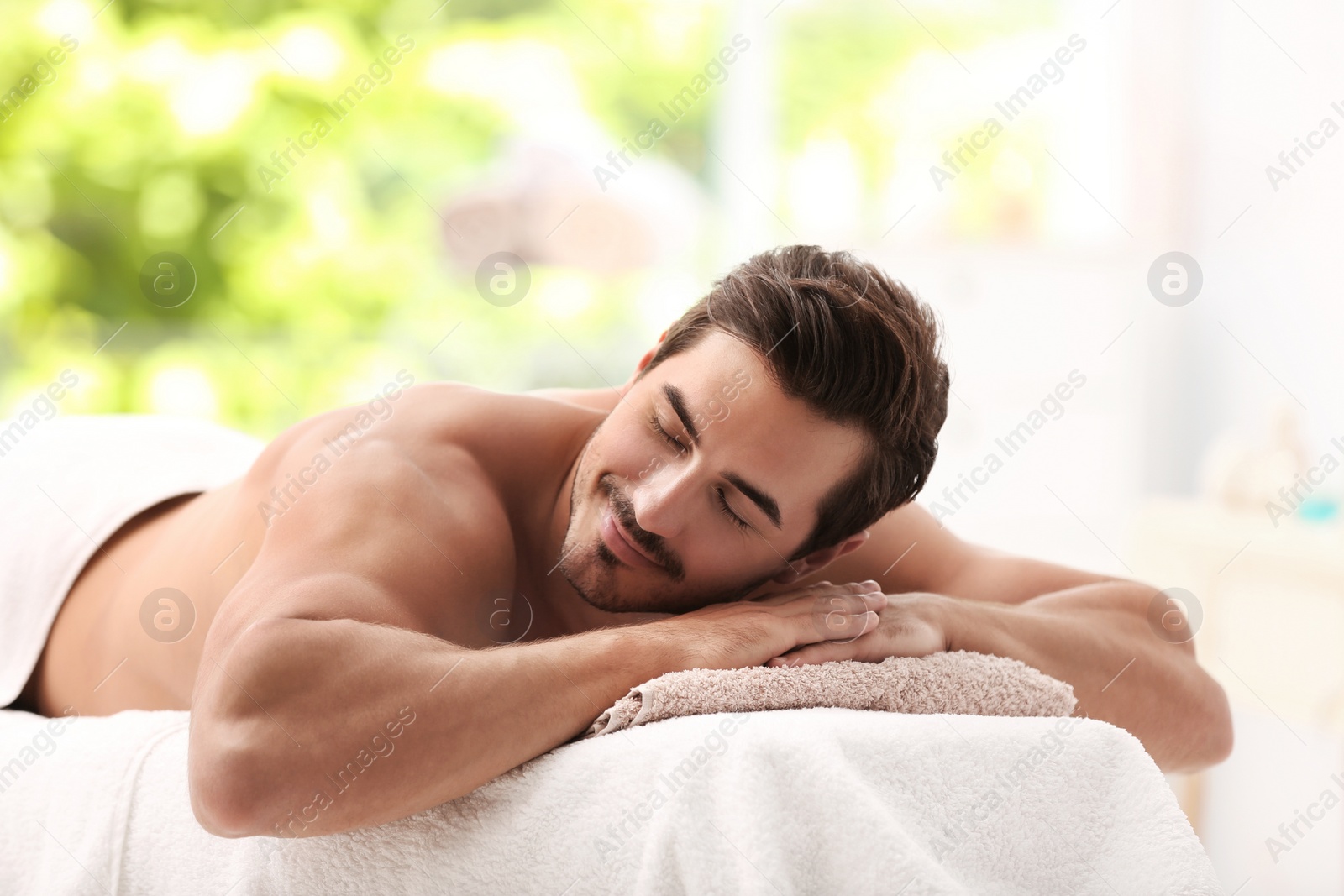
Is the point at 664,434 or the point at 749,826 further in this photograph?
the point at 664,434

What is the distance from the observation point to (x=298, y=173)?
12.2 feet

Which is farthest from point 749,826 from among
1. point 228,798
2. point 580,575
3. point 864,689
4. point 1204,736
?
point 1204,736

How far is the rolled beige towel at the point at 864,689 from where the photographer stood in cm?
84

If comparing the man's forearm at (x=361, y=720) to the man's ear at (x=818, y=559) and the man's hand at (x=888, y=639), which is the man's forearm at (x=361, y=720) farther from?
the man's ear at (x=818, y=559)

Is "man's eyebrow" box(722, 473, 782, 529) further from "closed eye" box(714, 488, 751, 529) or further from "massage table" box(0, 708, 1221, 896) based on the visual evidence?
"massage table" box(0, 708, 1221, 896)

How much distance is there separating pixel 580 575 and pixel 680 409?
7.7 inches

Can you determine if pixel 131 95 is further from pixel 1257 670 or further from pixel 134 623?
pixel 1257 670

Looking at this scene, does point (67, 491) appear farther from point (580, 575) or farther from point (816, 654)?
point (816, 654)

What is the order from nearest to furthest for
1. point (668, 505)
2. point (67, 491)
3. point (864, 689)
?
point (864, 689), point (668, 505), point (67, 491)

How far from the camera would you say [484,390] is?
1.26 meters

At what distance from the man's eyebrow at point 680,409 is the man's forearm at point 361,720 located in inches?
11.0

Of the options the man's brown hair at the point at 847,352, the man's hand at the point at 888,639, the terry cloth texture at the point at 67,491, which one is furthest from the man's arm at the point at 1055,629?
the terry cloth texture at the point at 67,491

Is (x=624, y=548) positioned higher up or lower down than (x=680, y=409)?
lower down

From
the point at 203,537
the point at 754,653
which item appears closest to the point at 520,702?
the point at 754,653
